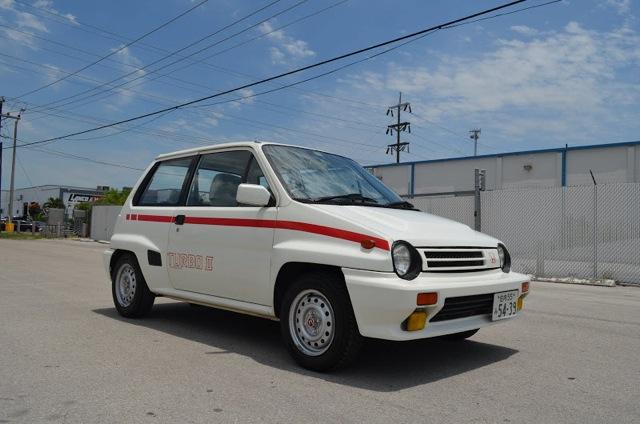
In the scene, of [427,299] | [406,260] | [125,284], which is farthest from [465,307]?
[125,284]

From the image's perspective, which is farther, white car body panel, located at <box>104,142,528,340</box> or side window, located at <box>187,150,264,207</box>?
side window, located at <box>187,150,264,207</box>

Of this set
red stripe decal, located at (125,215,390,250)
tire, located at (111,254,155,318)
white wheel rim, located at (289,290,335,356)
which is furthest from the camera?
tire, located at (111,254,155,318)

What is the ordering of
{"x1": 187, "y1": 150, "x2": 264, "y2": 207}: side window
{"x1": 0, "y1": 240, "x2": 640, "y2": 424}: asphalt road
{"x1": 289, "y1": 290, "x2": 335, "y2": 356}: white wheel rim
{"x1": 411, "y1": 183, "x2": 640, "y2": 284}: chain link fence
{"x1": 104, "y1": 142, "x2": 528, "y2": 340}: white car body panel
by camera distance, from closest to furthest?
{"x1": 0, "y1": 240, "x2": 640, "y2": 424}: asphalt road → {"x1": 104, "y1": 142, "x2": 528, "y2": 340}: white car body panel → {"x1": 289, "y1": 290, "x2": 335, "y2": 356}: white wheel rim → {"x1": 187, "y1": 150, "x2": 264, "y2": 207}: side window → {"x1": 411, "y1": 183, "x2": 640, "y2": 284}: chain link fence

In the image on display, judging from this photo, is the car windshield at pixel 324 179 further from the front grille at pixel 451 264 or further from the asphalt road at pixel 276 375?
the asphalt road at pixel 276 375

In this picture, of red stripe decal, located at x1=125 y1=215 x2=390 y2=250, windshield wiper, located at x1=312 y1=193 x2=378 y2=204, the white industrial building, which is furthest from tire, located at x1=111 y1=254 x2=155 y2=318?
the white industrial building

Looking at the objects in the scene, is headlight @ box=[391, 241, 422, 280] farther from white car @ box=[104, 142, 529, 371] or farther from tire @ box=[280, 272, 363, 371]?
tire @ box=[280, 272, 363, 371]

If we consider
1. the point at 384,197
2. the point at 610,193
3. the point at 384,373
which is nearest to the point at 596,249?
the point at 610,193

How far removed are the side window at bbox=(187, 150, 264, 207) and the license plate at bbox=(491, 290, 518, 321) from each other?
2.38 metres

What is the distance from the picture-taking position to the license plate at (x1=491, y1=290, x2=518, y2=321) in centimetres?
446

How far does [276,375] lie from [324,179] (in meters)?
1.77

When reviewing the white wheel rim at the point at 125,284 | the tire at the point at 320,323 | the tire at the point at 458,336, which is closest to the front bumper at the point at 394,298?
the tire at the point at 320,323

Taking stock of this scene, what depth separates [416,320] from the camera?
3.87 meters

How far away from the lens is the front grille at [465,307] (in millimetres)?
4051

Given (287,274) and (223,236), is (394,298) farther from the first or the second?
(223,236)
